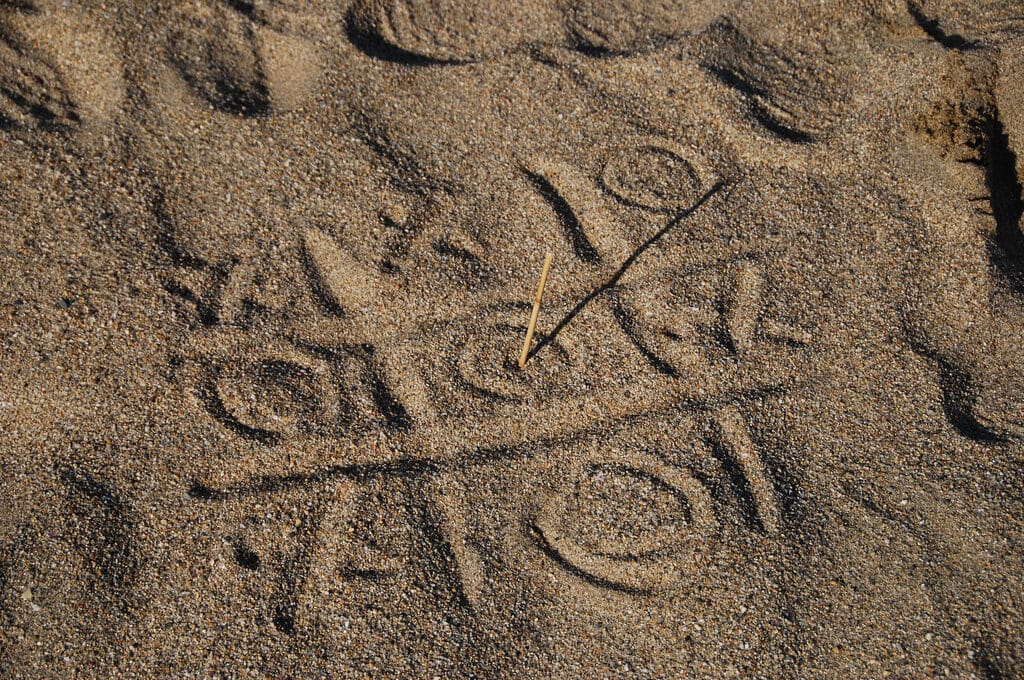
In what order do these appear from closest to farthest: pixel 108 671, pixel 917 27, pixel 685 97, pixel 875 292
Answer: pixel 108 671
pixel 875 292
pixel 685 97
pixel 917 27

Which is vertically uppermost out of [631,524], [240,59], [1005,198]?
[1005,198]

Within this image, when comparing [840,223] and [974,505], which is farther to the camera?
[840,223]

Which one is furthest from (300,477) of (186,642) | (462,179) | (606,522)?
(462,179)

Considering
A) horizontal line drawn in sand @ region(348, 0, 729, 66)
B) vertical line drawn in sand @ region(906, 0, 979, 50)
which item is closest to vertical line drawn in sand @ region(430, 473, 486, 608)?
horizontal line drawn in sand @ region(348, 0, 729, 66)

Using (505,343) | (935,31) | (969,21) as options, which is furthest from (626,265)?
(969,21)

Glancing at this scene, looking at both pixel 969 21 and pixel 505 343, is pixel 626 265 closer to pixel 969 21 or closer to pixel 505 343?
pixel 505 343

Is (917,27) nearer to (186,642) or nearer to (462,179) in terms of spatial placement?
(462,179)
